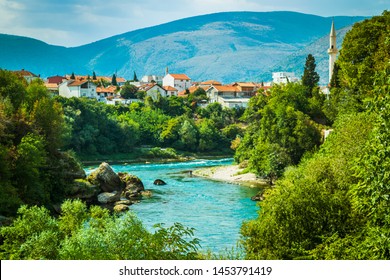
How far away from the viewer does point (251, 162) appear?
920 inches

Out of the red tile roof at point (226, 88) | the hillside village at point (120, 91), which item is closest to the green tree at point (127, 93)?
the hillside village at point (120, 91)

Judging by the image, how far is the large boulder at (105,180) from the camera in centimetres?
1922

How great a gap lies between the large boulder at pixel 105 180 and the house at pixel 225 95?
2809cm

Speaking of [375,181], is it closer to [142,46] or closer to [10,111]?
[10,111]

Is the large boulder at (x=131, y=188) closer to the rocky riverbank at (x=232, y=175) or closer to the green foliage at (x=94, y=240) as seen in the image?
the rocky riverbank at (x=232, y=175)

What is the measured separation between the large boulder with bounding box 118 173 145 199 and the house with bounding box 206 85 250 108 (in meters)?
27.2

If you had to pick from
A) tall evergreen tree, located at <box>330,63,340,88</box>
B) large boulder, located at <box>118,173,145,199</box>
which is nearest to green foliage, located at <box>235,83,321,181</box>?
tall evergreen tree, located at <box>330,63,340,88</box>

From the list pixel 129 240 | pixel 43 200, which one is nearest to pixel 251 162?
pixel 43 200

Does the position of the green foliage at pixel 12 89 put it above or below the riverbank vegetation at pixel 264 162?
above

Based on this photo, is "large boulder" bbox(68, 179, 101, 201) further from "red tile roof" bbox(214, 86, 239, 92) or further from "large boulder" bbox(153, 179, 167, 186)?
"red tile roof" bbox(214, 86, 239, 92)

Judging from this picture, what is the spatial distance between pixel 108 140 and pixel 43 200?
19734 millimetres

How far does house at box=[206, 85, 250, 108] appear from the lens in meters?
48.0

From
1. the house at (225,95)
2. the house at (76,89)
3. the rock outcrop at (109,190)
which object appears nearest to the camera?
the rock outcrop at (109,190)
